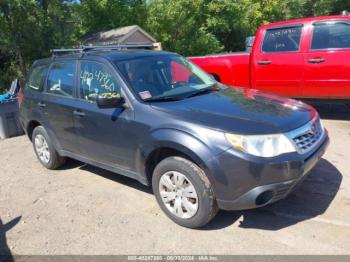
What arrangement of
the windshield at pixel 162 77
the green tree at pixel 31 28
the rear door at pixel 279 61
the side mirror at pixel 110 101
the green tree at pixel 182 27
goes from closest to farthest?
the side mirror at pixel 110 101 → the windshield at pixel 162 77 → the rear door at pixel 279 61 → the green tree at pixel 31 28 → the green tree at pixel 182 27

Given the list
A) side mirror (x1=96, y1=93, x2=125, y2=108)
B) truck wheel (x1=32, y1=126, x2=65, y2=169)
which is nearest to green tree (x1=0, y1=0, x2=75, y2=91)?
truck wheel (x1=32, y1=126, x2=65, y2=169)

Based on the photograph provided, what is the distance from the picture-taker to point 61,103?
4848 mm

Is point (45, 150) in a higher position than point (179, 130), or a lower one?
lower

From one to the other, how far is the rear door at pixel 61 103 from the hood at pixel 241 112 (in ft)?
4.91

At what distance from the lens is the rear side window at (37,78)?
542cm

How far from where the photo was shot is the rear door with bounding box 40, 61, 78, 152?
187 inches

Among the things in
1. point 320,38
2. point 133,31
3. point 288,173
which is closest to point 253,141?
point 288,173

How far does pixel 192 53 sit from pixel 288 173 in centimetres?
1562

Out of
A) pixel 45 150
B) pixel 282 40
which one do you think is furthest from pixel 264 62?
pixel 45 150

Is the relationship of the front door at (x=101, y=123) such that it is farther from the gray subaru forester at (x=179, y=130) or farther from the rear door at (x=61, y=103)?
the rear door at (x=61, y=103)

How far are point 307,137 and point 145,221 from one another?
1.88m

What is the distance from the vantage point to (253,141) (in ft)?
10.4

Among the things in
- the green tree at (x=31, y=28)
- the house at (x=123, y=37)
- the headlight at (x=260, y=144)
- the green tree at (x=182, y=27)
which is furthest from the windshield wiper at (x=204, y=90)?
the green tree at (x=182, y=27)

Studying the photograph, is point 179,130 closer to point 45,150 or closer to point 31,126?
point 45,150
